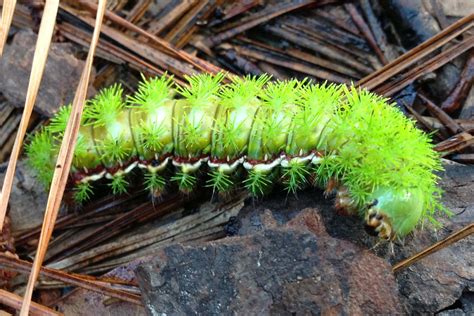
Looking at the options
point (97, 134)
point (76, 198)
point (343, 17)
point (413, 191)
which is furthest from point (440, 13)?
point (76, 198)

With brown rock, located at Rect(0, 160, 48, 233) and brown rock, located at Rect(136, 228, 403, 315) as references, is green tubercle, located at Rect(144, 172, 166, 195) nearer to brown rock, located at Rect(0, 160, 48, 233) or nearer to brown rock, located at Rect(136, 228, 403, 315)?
brown rock, located at Rect(0, 160, 48, 233)

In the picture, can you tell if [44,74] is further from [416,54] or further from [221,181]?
[416,54]

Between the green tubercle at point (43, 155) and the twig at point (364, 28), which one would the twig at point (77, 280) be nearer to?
the green tubercle at point (43, 155)

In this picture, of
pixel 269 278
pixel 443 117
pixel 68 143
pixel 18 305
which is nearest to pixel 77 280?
pixel 18 305

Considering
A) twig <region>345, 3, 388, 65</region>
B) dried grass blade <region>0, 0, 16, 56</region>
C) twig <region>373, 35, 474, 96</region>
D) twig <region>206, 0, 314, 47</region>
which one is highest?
twig <region>206, 0, 314, 47</region>

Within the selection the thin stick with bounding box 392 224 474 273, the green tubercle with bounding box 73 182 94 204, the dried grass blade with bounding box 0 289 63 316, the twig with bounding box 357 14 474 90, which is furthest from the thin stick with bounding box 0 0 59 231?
the twig with bounding box 357 14 474 90
